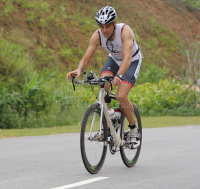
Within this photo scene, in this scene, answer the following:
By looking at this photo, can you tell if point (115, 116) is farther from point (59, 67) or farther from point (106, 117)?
point (59, 67)

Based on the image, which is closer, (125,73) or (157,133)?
(125,73)

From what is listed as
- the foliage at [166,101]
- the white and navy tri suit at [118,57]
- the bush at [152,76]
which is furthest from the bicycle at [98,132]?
the bush at [152,76]

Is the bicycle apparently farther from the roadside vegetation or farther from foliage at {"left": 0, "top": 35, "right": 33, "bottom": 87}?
foliage at {"left": 0, "top": 35, "right": 33, "bottom": 87}

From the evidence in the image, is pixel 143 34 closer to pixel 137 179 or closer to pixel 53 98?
pixel 53 98

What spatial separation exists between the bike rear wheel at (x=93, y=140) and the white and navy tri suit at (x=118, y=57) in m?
0.83

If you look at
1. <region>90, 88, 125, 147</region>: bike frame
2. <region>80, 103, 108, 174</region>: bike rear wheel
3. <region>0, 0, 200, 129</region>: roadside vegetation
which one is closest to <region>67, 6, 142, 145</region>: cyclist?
<region>90, 88, 125, 147</region>: bike frame

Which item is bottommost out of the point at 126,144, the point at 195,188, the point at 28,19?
the point at 195,188

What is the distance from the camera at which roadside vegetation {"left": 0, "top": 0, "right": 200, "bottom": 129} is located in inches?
669

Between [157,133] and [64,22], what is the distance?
82.2 ft

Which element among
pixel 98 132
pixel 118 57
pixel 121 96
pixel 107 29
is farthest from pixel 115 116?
pixel 107 29

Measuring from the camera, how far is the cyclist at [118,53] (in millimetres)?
6660

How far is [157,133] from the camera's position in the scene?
12992 mm

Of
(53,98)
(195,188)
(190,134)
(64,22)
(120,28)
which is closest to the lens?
(195,188)

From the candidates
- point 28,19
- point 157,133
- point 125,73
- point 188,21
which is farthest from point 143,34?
point 125,73
